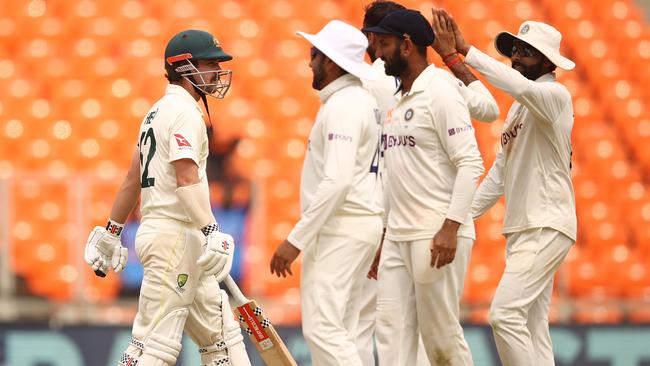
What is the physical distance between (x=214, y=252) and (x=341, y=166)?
699 millimetres

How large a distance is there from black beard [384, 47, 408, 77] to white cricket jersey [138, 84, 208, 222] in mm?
976

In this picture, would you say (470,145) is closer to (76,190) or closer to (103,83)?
(76,190)

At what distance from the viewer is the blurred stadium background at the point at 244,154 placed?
8.91 m

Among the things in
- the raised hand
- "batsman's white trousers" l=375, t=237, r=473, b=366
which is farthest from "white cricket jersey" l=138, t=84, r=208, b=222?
the raised hand

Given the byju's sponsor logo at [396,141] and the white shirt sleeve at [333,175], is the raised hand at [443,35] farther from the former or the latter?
the white shirt sleeve at [333,175]

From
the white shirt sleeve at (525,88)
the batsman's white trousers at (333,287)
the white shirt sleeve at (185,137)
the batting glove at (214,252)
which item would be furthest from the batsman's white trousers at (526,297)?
the white shirt sleeve at (185,137)

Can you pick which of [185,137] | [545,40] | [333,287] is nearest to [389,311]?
[333,287]

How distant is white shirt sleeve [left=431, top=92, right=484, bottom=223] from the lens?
584cm

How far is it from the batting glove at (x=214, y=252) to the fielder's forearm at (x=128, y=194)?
2.14 ft

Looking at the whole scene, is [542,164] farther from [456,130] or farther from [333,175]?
[333,175]

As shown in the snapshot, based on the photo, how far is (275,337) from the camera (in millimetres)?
6102

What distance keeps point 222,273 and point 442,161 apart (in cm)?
121

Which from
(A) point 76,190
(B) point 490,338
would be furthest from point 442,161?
(A) point 76,190

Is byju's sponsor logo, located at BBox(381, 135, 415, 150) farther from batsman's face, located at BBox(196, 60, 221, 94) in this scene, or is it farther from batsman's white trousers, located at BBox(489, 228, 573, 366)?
batsman's face, located at BBox(196, 60, 221, 94)
